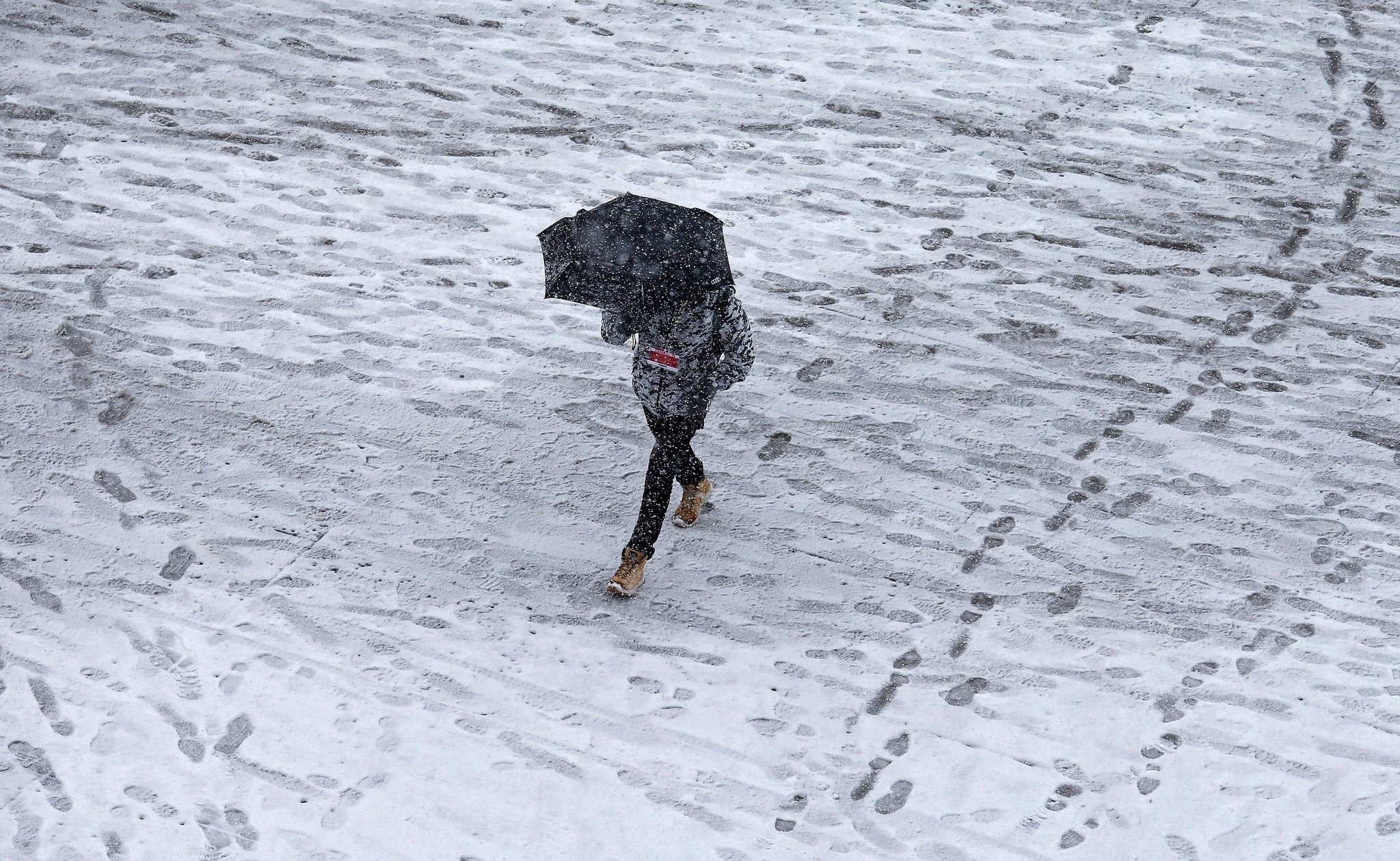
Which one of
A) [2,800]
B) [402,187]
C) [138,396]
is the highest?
[402,187]

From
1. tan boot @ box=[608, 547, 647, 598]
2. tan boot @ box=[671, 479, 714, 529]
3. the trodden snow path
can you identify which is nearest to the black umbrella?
tan boot @ box=[608, 547, 647, 598]

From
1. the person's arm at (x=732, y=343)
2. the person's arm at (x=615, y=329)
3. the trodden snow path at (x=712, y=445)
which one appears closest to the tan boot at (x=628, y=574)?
the trodden snow path at (x=712, y=445)

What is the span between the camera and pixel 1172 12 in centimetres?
914

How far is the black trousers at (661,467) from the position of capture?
14.9 feet

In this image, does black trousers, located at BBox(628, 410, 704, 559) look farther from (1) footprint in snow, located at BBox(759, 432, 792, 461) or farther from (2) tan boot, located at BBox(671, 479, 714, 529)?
(1) footprint in snow, located at BBox(759, 432, 792, 461)

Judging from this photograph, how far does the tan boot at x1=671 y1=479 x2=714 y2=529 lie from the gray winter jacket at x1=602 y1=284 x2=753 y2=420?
0.72 meters

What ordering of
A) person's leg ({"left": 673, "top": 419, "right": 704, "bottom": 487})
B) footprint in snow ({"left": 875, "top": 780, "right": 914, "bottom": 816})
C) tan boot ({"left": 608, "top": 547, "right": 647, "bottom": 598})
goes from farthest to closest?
tan boot ({"left": 608, "top": 547, "right": 647, "bottom": 598}), person's leg ({"left": 673, "top": 419, "right": 704, "bottom": 487}), footprint in snow ({"left": 875, "top": 780, "right": 914, "bottom": 816})

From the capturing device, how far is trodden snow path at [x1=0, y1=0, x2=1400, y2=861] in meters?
4.08

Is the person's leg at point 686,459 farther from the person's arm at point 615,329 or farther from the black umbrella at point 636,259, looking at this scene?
the black umbrella at point 636,259

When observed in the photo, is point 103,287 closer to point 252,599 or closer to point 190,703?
point 252,599

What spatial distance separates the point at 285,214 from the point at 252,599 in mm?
Result: 2999

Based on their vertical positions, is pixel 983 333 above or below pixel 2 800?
above

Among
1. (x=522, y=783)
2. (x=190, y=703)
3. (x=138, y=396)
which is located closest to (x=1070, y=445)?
(x=522, y=783)

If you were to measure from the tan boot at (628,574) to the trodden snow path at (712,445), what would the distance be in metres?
0.12
